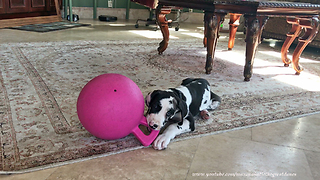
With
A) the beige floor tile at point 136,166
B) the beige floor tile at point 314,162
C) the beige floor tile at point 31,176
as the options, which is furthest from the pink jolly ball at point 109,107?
the beige floor tile at point 314,162

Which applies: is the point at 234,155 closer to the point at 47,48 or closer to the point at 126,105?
the point at 126,105

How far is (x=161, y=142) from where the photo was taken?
125 centimetres

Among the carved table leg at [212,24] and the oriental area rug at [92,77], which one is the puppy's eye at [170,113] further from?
the carved table leg at [212,24]

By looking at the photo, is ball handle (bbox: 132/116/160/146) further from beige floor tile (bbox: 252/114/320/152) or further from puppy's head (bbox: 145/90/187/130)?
beige floor tile (bbox: 252/114/320/152)

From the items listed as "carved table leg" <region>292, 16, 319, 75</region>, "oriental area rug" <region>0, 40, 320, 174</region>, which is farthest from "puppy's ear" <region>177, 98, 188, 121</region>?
"carved table leg" <region>292, 16, 319, 75</region>

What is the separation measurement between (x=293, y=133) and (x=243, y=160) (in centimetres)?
47

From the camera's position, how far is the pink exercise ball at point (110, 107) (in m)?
1.14

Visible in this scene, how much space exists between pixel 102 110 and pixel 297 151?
961mm

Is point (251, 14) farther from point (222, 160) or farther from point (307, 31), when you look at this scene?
point (222, 160)

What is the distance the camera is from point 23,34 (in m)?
3.75

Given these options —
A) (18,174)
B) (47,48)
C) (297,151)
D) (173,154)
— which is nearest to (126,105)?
(173,154)

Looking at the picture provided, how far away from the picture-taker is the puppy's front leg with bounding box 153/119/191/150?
1.24 meters

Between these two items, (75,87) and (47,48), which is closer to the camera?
(75,87)

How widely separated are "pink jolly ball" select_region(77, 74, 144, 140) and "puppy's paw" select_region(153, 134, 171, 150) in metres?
0.14
